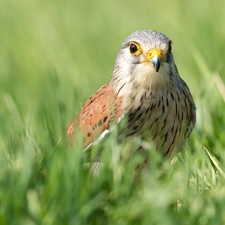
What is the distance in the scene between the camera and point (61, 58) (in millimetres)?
8727

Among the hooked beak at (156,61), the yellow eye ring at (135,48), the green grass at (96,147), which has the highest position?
the yellow eye ring at (135,48)

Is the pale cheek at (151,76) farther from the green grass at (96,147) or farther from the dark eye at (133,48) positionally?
the green grass at (96,147)

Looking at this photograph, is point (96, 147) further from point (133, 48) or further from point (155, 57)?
point (133, 48)

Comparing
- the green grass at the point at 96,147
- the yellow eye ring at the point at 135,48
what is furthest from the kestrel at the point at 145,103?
the green grass at the point at 96,147

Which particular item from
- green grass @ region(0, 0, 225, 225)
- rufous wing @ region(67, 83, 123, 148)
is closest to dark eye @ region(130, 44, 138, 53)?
rufous wing @ region(67, 83, 123, 148)

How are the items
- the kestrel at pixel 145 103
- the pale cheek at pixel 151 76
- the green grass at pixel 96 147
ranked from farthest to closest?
the pale cheek at pixel 151 76 → the kestrel at pixel 145 103 → the green grass at pixel 96 147

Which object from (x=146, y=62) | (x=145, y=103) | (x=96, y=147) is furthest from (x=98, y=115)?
(x=96, y=147)

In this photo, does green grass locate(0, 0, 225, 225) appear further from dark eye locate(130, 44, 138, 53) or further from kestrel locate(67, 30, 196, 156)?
dark eye locate(130, 44, 138, 53)

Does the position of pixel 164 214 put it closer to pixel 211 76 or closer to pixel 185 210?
pixel 185 210

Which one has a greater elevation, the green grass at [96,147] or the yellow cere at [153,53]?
the yellow cere at [153,53]

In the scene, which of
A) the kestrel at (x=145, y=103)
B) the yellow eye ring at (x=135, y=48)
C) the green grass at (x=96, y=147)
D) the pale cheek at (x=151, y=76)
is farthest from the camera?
the yellow eye ring at (x=135, y=48)

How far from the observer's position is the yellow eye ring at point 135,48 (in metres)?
5.39

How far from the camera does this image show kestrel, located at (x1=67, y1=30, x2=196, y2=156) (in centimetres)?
505

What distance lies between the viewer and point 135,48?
5.43 metres
